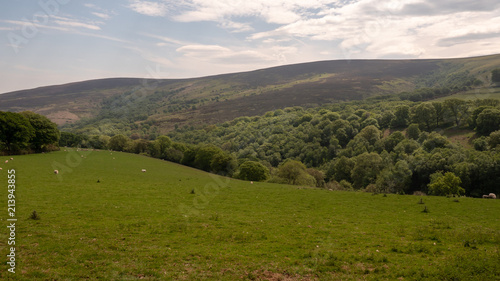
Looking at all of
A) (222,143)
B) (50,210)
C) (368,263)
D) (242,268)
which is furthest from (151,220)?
(222,143)

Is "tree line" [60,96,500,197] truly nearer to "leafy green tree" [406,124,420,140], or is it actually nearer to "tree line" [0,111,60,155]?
"leafy green tree" [406,124,420,140]

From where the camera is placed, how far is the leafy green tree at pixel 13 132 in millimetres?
51750

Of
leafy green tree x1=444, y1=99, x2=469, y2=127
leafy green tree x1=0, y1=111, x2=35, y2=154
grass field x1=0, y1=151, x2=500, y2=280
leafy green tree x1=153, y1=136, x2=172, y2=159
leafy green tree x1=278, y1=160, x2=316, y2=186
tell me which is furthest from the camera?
leafy green tree x1=444, y1=99, x2=469, y2=127

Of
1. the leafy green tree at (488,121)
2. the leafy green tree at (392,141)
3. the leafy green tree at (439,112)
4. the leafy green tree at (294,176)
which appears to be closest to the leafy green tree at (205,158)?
the leafy green tree at (294,176)

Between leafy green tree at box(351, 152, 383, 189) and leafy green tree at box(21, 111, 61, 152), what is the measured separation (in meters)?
74.8

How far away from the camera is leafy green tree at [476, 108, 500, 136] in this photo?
7869 centimetres

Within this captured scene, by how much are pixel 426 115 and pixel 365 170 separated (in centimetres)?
4874

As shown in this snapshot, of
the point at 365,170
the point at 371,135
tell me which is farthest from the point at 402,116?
the point at 365,170

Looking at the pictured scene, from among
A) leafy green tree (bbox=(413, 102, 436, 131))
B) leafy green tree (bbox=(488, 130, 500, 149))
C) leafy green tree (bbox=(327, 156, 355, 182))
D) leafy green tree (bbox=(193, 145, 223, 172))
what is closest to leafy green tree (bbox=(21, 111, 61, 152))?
leafy green tree (bbox=(193, 145, 223, 172))

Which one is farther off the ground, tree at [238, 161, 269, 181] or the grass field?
the grass field

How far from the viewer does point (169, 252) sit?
13.2m

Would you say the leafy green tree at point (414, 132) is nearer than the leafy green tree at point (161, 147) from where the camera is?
No

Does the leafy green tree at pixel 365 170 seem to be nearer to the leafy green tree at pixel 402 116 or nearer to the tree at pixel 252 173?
the tree at pixel 252 173

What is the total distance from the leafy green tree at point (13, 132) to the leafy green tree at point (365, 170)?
76.4m
